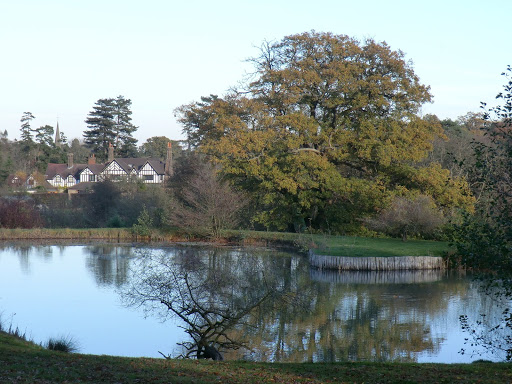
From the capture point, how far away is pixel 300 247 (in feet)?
83.9

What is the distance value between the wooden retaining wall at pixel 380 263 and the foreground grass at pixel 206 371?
39.1ft

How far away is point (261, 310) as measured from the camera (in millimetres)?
12750

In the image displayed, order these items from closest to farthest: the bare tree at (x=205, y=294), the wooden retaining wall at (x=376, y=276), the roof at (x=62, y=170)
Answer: the bare tree at (x=205, y=294), the wooden retaining wall at (x=376, y=276), the roof at (x=62, y=170)

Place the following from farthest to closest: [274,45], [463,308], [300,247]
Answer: [274,45] < [300,247] < [463,308]

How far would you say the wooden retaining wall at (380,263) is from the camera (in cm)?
2041

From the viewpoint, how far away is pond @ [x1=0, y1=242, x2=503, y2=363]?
36.5ft

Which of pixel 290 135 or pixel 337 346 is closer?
pixel 337 346

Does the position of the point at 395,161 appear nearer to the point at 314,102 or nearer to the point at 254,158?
the point at 314,102

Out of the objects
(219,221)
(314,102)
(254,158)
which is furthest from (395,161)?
(219,221)

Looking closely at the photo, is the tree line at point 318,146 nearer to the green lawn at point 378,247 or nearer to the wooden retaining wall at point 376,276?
the green lawn at point 378,247

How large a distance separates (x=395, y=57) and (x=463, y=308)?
16827mm

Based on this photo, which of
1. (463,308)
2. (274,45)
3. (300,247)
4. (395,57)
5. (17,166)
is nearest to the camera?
(463,308)

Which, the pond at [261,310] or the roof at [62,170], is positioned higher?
the roof at [62,170]

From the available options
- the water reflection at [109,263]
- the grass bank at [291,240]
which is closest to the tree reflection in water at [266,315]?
the water reflection at [109,263]
